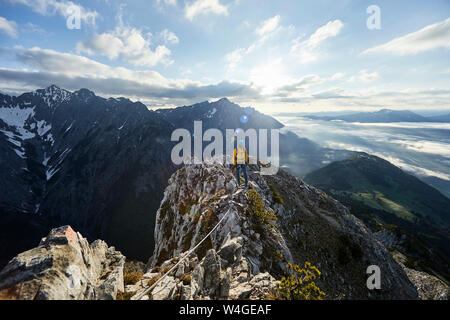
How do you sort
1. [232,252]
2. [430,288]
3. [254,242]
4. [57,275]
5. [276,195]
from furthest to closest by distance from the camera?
[430,288] → [276,195] → [254,242] → [232,252] → [57,275]

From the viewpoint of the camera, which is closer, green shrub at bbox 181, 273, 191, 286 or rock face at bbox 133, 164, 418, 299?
green shrub at bbox 181, 273, 191, 286

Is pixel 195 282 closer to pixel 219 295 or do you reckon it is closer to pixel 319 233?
pixel 219 295

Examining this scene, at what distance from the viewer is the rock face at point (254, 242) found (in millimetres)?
13159

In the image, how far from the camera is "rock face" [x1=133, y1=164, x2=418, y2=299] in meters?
13.2

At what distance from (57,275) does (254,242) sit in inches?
576

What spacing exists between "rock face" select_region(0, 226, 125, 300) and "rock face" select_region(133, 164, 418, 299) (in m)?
3.02

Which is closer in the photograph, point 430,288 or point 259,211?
point 259,211

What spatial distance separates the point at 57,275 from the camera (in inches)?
398

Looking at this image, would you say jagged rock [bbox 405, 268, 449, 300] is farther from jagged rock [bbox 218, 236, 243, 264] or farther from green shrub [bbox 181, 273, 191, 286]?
green shrub [bbox 181, 273, 191, 286]

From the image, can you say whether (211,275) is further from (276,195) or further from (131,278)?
(276,195)

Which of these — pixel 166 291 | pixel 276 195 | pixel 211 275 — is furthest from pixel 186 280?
pixel 276 195

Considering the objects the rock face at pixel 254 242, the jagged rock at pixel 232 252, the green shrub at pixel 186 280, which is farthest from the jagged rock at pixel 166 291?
the jagged rock at pixel 232 252

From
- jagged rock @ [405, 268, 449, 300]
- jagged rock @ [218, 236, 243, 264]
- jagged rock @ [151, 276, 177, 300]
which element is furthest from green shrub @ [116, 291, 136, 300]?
jagged rock @ [405, 268, 449, 300]

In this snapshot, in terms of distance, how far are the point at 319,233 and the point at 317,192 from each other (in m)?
16.3
